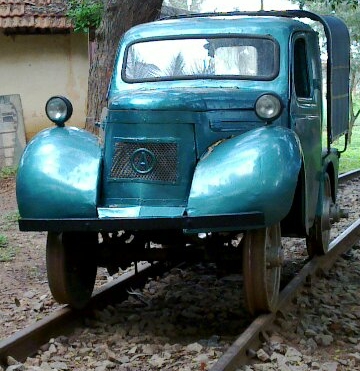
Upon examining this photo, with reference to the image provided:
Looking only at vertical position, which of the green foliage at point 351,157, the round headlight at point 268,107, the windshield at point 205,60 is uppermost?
the windshield at point 205,60

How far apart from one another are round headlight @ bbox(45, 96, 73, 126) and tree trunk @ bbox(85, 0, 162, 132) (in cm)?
582

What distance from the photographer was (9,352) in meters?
5.19

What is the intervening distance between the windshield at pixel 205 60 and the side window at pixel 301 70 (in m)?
0.31

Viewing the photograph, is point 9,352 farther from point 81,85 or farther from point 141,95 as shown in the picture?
Answer: point 81,85

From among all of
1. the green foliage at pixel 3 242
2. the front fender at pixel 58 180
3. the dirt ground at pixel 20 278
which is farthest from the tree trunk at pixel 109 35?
the front fender at pixel 58 180

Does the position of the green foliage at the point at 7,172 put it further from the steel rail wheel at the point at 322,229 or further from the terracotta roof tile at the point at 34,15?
the steel rail wheel at the point at 322,229

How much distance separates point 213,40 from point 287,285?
82.1 inches

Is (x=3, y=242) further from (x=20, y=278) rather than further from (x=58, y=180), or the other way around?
(x=58, y=180)

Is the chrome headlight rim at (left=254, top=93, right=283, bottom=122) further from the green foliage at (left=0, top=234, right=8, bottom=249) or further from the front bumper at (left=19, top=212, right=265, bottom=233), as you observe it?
the green foliage at (left=0, top=234, right=8, bottom=249)

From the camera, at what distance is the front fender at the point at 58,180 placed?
5.57 m

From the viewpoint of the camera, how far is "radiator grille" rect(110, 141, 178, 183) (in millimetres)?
5758

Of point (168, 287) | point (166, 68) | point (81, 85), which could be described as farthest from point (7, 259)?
point (81, 85)

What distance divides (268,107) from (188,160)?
0.66 metres

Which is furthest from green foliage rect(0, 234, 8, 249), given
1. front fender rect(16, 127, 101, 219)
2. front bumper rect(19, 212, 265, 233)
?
front bumper rect(19, 212, 265, 233)
